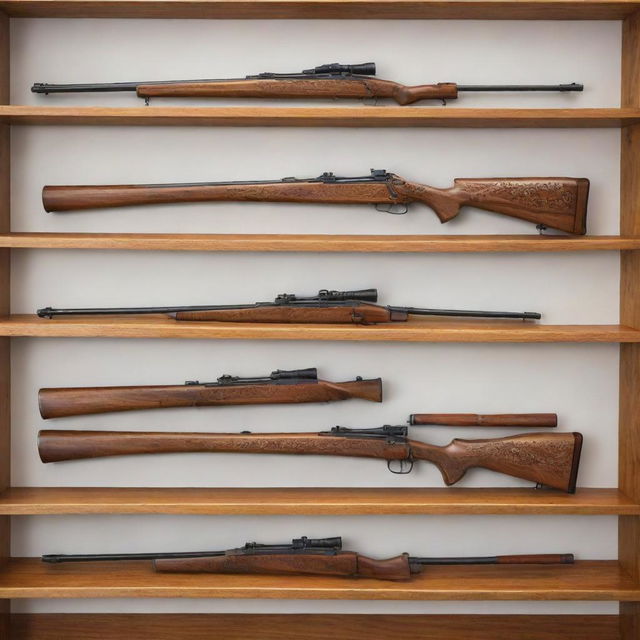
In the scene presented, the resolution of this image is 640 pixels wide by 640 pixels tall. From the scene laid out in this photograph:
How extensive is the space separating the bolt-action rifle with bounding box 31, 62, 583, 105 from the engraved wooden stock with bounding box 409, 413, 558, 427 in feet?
4.38

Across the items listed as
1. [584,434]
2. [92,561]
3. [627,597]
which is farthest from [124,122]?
[627,597]

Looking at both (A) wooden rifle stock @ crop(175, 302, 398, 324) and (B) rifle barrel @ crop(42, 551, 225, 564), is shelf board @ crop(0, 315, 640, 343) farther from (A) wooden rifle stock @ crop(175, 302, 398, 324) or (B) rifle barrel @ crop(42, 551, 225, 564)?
(B) rifle barrel @ crop(42, 551, 225, 564)

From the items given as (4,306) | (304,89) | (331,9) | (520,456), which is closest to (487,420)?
(520,456)

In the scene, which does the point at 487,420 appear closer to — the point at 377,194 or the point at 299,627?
the point at 377,194

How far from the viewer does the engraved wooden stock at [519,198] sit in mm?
3363

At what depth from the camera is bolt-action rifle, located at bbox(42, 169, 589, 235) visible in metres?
3.37

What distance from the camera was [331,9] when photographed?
331 cm

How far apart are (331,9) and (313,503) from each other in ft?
6.60

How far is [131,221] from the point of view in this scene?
3.55m

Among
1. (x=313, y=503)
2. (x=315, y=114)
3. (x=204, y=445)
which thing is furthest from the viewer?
(x=204, y=445)

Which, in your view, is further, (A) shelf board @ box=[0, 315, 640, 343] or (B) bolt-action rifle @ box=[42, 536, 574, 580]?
(B) bolt-action rifle @ box=[42, 536, 574, 580]

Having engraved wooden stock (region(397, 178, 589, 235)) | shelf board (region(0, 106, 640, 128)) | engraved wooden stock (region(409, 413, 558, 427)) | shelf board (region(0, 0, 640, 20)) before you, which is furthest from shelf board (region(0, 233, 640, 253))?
shelf board (region(0, 0, 640, 20))

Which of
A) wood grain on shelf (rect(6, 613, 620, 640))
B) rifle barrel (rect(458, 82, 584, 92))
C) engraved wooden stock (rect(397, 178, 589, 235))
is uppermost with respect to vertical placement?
rifle barrel (rect(458, 82, 584, 92))

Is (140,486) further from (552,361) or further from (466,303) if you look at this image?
(552,361)
